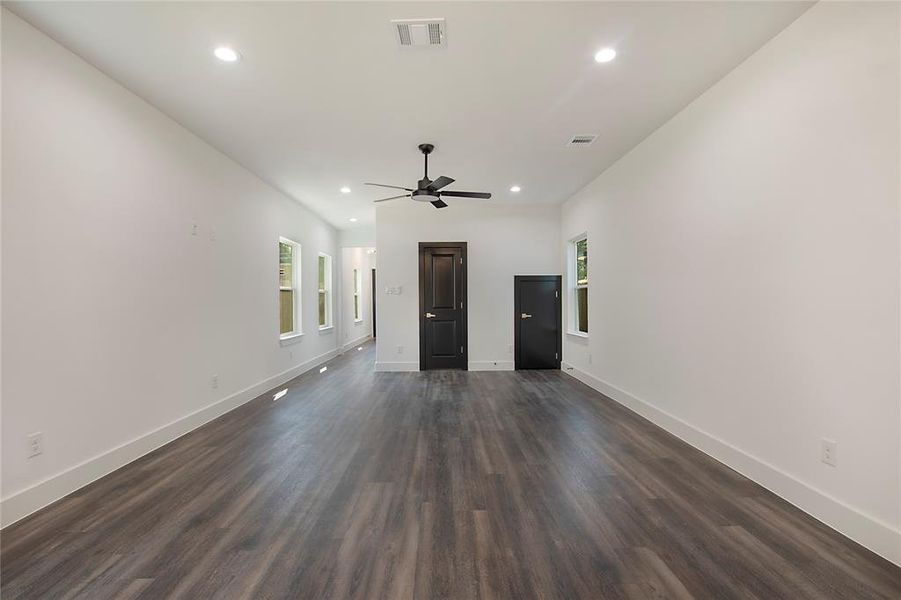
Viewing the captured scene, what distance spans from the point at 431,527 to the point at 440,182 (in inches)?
120

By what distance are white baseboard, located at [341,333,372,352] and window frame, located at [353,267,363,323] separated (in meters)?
0.53

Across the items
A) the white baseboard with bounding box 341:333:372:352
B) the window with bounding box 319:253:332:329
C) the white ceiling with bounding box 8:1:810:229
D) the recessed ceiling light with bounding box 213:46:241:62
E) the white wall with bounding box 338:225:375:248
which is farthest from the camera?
the white baseboard with bounding box 341:333:372:352

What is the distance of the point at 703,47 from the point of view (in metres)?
2.45

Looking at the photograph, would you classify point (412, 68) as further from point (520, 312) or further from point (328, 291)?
point (328, 291)

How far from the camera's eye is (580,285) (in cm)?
Result: 616

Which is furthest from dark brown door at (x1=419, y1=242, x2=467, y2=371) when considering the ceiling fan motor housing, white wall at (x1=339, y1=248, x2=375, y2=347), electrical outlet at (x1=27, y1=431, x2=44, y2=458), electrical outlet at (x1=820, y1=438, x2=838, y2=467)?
electrical outlet at (x1=820, y1=438, x2=838, y2=467)

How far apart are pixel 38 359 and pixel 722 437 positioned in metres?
4.52

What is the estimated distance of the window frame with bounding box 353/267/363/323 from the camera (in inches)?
410

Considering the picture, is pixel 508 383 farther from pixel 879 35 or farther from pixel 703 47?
pixel 879 35

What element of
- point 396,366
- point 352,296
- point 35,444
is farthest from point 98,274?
point 352,296

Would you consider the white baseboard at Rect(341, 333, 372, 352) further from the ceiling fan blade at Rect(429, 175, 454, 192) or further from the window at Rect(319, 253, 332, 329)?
the ceiling fan blade at Rect(429, 175, 454, 192)

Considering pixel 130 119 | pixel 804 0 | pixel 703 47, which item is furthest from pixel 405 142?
pixel 804 0

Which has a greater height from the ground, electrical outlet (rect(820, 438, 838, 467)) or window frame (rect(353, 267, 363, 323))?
window frame (rect(353, 267, 363, 323))

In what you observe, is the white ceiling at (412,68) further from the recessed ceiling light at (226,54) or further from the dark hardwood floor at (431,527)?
the dark hardwood floor at (431,527)
